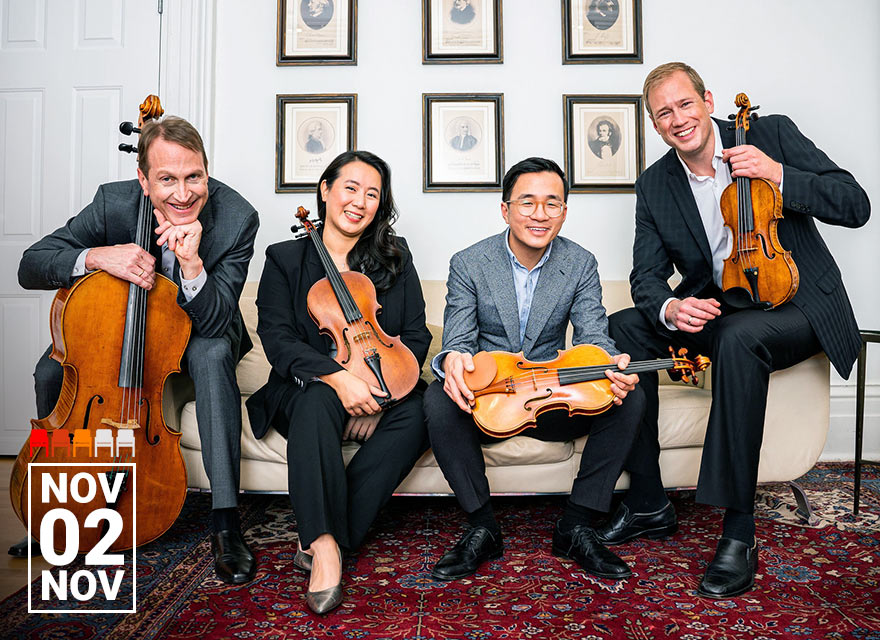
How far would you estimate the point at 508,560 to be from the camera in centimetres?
173

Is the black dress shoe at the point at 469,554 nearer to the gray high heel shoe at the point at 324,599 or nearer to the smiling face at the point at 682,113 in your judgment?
the gray high heel shoe at the point at 324,599

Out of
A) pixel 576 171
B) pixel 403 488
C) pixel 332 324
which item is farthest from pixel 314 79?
pixel 403 488

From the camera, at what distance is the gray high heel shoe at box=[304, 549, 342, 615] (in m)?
1.42

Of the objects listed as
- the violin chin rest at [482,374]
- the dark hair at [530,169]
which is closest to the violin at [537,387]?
the violin chin rest at [482,374]

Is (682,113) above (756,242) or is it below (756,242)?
above

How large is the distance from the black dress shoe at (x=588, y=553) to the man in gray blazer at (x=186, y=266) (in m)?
0.81

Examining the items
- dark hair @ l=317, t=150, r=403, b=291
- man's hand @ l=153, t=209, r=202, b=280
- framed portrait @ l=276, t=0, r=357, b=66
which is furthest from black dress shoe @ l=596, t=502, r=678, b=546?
framed portrait @ l=276, t=0, r=357, b=66

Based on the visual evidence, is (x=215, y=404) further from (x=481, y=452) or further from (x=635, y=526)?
(x=635, y=526)

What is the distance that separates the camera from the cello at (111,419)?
154cm

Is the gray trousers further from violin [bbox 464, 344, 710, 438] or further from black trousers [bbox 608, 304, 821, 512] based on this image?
black trousers [bbox 608, 304, 821, 512]

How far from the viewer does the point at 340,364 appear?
1.72 metres

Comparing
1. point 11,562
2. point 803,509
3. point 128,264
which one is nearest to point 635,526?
point 803,509

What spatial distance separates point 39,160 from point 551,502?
276 cm

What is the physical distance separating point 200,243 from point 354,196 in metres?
0.48
